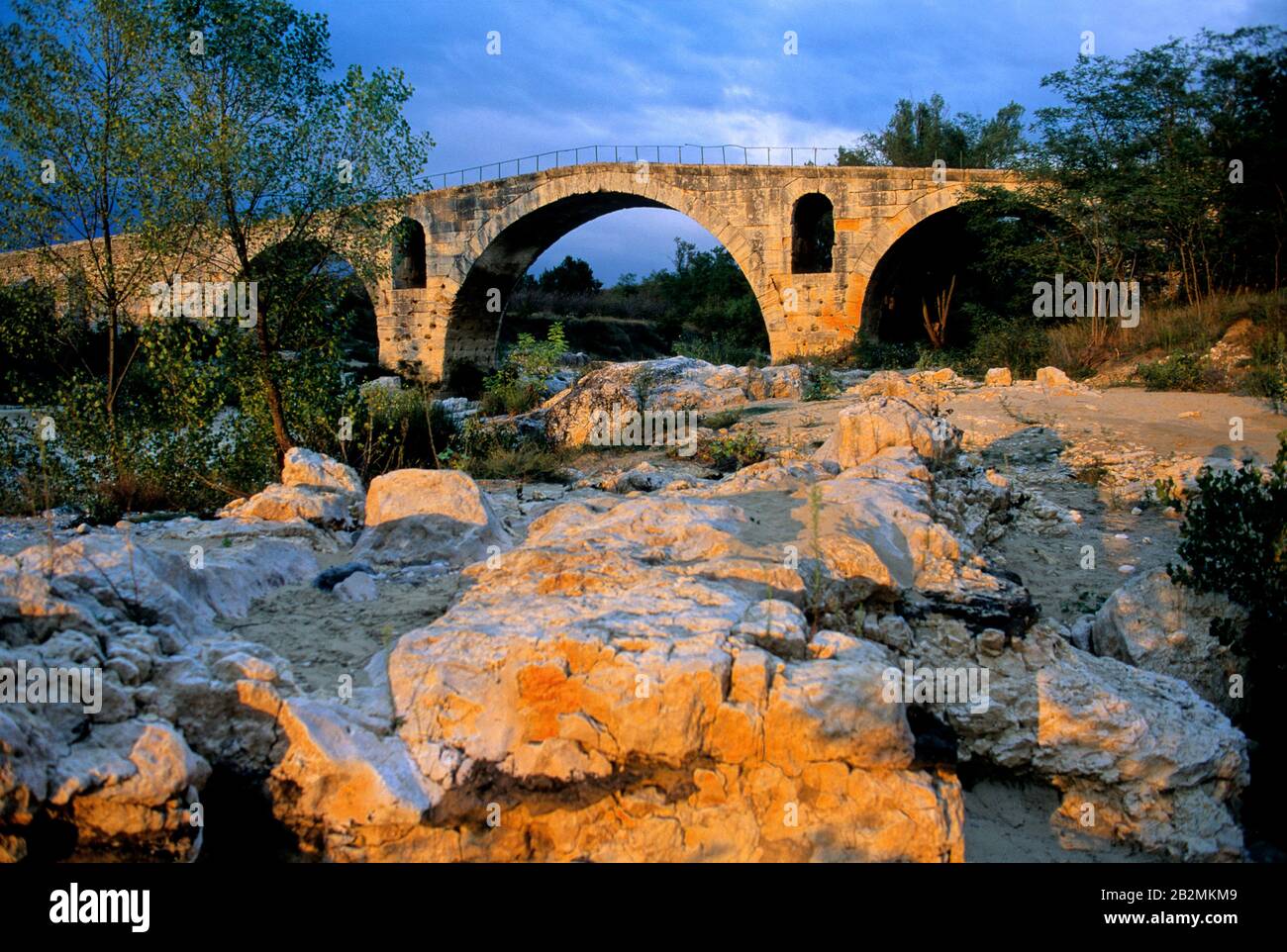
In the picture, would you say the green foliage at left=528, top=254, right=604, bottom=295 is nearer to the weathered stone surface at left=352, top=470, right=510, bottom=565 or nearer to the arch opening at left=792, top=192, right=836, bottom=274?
the arch opening at left=792, top=192, right=836, bottom=274

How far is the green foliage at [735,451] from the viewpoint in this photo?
7.97 m

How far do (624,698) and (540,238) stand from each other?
22.9 m

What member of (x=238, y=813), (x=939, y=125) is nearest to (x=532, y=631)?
(x=238, y=813)

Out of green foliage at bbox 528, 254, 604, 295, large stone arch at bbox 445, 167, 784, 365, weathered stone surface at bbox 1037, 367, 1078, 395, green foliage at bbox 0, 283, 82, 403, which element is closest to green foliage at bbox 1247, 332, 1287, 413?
weathered stone surface at bbox 1037, 367, 1078, 395

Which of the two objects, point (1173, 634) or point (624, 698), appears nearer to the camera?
point (624, 698)

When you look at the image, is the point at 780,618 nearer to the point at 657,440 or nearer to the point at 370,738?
the point at 370,738

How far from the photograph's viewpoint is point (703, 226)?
19.9 m

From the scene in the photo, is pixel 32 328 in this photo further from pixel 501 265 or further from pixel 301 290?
pixel 501 265

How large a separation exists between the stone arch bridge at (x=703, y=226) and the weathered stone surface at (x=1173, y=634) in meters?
14.6

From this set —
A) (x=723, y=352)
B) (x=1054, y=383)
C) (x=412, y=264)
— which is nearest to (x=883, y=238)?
(x=723, y=352)

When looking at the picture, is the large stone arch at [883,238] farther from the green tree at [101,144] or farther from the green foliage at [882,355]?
the green tree at [101,144]

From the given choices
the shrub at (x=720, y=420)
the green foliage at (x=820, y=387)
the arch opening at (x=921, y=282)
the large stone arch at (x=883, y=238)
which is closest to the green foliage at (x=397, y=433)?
the shrub at (x=720, y=420)

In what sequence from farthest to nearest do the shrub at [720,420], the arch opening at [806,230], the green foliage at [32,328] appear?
the arch opening at [806,230] → the shrub at [720,420] → the green foliage at [32,328]

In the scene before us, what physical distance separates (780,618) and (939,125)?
32.3 meters
